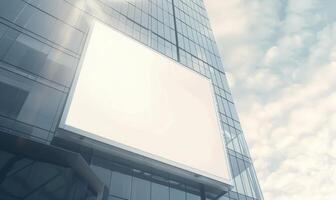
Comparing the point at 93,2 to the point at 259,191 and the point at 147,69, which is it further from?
the point at 259,191

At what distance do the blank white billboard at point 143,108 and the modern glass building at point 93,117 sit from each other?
8cm

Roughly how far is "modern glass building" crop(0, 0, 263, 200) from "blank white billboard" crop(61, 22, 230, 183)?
0.08 m

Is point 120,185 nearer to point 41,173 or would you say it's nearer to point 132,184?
point 132,184

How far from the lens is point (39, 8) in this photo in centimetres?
1873

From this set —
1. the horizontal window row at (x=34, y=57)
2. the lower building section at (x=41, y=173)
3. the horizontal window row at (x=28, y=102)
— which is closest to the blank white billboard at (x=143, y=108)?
the horizontal window row at (x=28, y=102)

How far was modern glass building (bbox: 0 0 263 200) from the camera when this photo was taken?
1262 centimetres

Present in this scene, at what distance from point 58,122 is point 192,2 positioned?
38966 millimetres

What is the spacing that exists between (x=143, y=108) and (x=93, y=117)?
4168 mm

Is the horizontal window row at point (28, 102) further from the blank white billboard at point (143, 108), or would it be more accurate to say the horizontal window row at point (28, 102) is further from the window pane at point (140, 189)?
the window pane at point (140, 189)

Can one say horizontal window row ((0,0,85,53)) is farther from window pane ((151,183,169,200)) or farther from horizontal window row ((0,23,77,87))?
window pane ((151,183,169,200))

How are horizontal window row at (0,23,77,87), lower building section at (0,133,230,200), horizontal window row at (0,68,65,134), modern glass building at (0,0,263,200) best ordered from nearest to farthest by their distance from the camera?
lower building section at (0,133,230,200) < modern glass building at (0,0,263,200) < horizontal window row at (0,68,65,134) < horizontal window row at (0,23,77,87)

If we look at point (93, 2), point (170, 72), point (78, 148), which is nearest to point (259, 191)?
point (170, 72)

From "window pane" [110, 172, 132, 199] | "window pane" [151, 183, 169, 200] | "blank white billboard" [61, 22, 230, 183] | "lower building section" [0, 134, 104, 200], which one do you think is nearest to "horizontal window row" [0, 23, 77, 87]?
"blank white billboard" [61, 22, 230, 183]

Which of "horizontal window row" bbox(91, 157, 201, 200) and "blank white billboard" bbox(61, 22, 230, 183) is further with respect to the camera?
"blank white billboard" bbox(61, 22, 230, 183)
